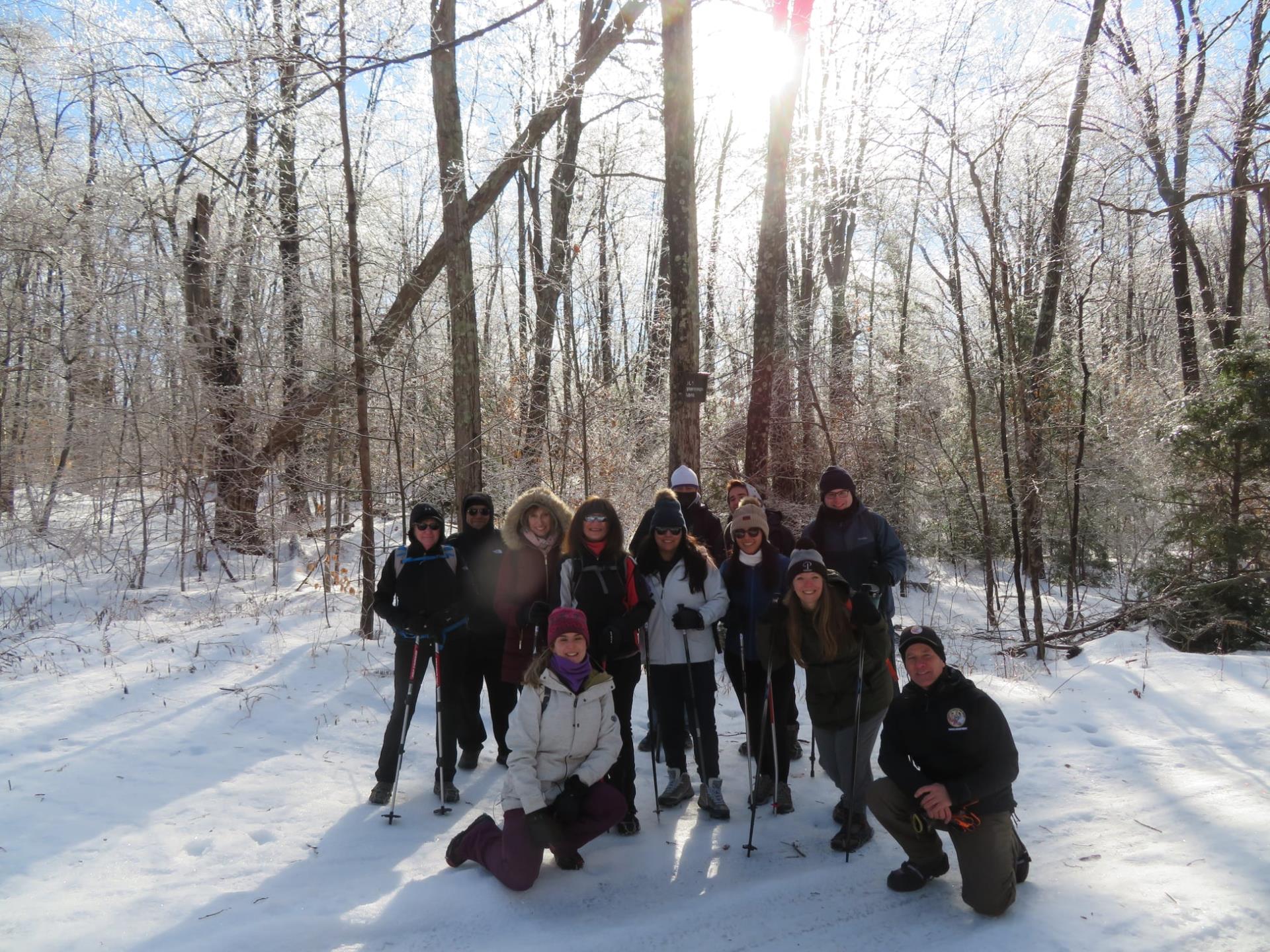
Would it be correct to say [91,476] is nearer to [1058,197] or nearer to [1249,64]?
[1058,197]

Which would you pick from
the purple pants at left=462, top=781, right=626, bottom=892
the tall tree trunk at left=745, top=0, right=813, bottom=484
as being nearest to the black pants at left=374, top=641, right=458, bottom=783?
the purple pants at left=462, top=781, right=626, bottom=892

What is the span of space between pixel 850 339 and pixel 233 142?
10498 mm

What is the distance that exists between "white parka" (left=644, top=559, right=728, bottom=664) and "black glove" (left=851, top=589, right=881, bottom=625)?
77cm

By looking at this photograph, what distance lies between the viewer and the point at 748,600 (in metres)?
4.69

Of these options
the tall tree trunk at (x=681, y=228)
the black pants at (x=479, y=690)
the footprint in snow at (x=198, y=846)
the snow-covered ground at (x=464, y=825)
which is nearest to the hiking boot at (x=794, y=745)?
the snow-covered ground at (x=464, y=825)

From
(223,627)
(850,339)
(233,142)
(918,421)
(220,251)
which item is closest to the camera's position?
(223,627)

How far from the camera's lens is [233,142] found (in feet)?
33.6

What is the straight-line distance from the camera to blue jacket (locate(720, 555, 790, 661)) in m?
4.68

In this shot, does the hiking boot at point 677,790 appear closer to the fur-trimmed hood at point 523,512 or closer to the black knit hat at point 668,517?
the black knit hat at point 668,517

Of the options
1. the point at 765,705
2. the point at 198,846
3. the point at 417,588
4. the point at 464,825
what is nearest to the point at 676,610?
the point at 765,705

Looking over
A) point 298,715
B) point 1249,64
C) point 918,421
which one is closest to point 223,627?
point 298,715

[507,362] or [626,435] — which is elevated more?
[507,362]

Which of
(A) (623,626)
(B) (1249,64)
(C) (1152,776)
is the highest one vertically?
(B) (1249,64)

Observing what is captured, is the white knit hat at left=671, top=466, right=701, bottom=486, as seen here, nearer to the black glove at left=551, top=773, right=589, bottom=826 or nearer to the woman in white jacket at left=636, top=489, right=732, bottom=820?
the woman in white jacket at left=636, top=489, right=732, bottom=820
